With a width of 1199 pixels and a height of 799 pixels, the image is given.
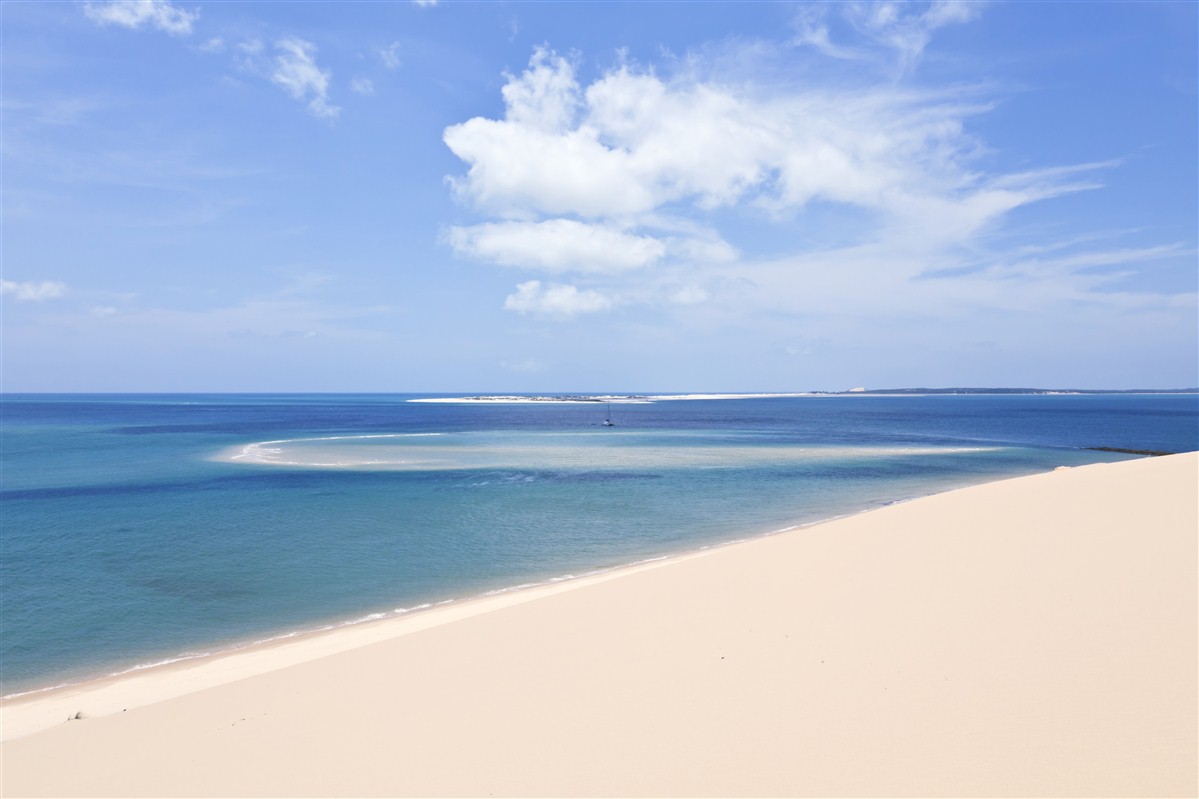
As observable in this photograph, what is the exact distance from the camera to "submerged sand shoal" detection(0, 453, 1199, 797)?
17.2ft

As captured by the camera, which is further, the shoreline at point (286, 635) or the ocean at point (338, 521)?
the ocean at point (338, 521)

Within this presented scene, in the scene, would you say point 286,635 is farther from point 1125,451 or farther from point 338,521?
point 1125,451

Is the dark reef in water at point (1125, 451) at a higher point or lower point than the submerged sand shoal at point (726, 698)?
higher

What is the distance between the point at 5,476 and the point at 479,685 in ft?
143

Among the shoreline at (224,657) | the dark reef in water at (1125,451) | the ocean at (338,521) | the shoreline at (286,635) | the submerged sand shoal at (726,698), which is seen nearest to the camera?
the submerged sand shoal at (726,698)

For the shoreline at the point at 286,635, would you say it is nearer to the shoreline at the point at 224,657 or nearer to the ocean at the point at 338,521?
the shoreline at the point at 224,657

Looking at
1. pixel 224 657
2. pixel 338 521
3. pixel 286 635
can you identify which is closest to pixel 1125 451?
pixel 338 521

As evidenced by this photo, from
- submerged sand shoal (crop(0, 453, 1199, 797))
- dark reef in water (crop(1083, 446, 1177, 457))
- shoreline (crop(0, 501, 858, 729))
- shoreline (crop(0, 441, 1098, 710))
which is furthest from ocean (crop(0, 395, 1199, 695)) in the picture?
submerged sand shoal (crop(0, 453, 1199, 797))

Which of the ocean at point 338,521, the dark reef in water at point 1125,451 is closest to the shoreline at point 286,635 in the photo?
the ocean at point 338,521

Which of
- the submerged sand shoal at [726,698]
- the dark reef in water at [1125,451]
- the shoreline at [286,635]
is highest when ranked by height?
the dark reef in water at [1125,451]

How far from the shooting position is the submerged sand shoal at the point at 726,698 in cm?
524

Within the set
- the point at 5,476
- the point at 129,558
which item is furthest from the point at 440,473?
the point at 5,476

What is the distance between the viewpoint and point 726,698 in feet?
21.5

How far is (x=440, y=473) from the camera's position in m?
37.5
